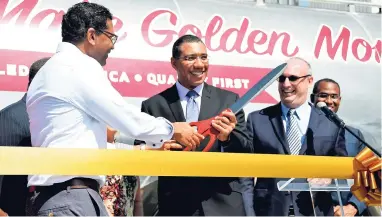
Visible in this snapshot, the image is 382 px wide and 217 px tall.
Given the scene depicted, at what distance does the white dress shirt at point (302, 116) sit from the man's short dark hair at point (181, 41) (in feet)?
2.35

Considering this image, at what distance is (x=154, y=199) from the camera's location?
4.16 meters

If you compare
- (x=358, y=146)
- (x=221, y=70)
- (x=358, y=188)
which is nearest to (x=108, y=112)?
(x=358, y=188)

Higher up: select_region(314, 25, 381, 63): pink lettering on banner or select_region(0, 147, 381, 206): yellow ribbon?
select_region(314, 25, 381, 63): pink lettering on banner

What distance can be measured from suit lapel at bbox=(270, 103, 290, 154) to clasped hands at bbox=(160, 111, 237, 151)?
60 cm

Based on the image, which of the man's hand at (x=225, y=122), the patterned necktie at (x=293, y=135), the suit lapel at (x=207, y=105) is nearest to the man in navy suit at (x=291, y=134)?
the patterned necktie at (x=293, y=135)

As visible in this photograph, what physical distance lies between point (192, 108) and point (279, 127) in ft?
2.00

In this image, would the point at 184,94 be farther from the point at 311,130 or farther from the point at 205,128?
the point at 311,130

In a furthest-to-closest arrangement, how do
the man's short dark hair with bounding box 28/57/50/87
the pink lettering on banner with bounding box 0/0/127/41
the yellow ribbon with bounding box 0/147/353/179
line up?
the pink lettering on banner with bounding box 0/0/127/41 → the man's short dark hair with bounding box 28/57/50/87 → the yellow ribbon with bounding box 0/147/353/179

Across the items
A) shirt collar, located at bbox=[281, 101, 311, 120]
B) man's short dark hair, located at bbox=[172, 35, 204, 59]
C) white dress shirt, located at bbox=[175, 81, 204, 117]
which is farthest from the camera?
shirt collar, located at bbox=[281, 101, 311, 120]

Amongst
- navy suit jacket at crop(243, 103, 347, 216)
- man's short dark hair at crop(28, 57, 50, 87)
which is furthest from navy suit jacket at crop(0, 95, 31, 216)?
navy suit jacket at crop(243, 103, 347, 216)

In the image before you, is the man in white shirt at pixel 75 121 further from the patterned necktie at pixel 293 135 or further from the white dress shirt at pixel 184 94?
the patterned necktie at pixel 293 135

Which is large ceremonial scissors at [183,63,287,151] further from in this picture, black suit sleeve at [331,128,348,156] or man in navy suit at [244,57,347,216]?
black suit sleeve at [331,128,348,156]

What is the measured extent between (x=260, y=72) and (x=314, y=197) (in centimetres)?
88

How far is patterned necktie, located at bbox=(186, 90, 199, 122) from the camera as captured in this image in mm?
4145
